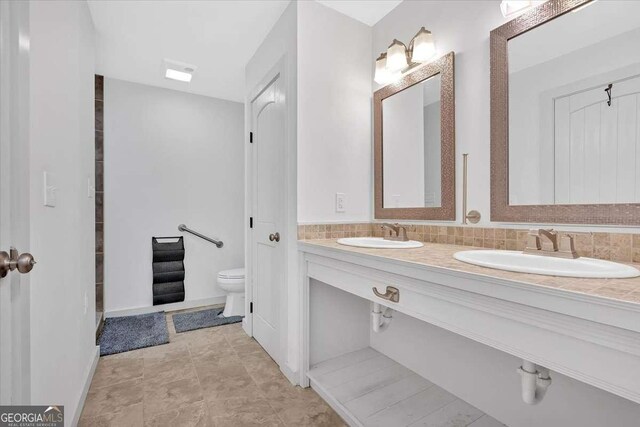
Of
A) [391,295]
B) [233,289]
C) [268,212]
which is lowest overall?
[233,289]

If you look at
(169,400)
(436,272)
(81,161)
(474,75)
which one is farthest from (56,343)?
(474,75)

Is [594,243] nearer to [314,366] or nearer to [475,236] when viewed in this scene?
[475,236]

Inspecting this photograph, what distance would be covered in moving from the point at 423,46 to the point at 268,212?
1405 millimetres

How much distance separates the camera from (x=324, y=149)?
1835 mm

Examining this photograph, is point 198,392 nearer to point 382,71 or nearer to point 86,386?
point 86,386

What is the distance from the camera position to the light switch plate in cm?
107

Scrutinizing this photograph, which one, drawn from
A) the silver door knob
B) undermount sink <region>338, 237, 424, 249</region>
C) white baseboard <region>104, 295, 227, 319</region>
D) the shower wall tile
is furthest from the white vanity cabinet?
the shower wall tile

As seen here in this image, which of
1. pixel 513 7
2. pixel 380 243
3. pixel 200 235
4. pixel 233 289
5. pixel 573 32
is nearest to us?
pixel 573 32

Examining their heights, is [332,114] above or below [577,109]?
above

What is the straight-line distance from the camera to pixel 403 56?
5.68 ft

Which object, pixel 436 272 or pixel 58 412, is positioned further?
pixel 58 412

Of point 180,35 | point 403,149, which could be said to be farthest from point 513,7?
point 180,35

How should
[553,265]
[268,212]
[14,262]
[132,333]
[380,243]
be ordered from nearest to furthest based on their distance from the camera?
[14,262] < [553,265] < [380,243] < [268,212] < [132,333]

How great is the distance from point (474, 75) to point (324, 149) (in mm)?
869
